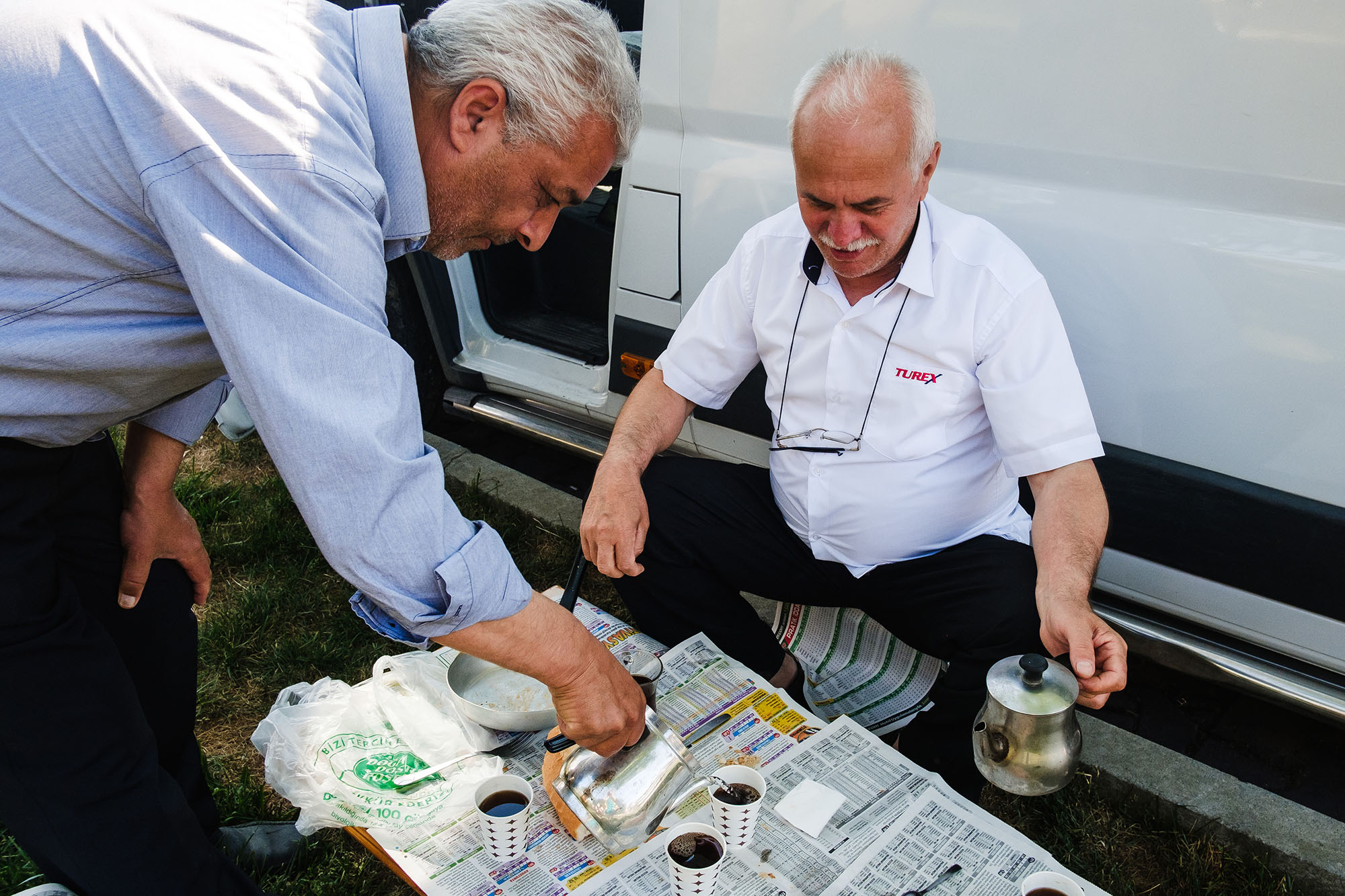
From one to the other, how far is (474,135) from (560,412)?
1.99 m

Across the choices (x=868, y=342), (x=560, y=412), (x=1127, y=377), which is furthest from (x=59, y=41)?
(x=560, y=412)

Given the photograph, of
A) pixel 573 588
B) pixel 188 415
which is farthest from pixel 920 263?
pixel 188 415

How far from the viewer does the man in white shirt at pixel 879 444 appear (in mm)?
1762

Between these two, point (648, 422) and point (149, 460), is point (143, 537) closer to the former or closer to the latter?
point (149, 460)

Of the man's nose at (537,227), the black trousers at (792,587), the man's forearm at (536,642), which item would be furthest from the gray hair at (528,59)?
the black trousers at (792,587)

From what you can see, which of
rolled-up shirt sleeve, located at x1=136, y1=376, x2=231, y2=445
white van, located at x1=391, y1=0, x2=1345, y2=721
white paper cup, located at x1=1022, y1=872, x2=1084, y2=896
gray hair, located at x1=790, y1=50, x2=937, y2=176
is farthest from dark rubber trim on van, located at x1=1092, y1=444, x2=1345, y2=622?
rolled-up shirt sleeve, located at x1=136, y1=376, x2=231, y2=445

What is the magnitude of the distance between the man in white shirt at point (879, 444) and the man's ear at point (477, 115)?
2.50ft

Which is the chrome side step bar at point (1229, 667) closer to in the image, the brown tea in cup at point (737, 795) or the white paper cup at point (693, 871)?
the brown tea in cup at point (737, 795)

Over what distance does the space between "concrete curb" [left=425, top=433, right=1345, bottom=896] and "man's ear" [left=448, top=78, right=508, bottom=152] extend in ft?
5.73

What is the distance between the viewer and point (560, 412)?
3201 mm

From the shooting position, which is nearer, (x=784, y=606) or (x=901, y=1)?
(x=901, y=1)

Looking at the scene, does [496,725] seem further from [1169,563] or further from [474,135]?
[1169,563]

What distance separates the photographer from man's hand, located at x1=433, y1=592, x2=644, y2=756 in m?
1.25

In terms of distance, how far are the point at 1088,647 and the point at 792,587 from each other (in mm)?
725
